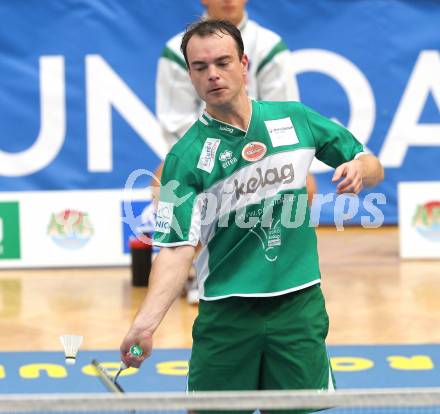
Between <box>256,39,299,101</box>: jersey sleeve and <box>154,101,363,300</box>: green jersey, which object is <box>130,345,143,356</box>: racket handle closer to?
<box>154,101,363,300</box>: green jersey

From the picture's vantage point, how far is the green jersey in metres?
3.55

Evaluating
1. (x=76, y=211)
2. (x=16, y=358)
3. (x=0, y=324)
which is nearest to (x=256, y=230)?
(x=16, y=358)

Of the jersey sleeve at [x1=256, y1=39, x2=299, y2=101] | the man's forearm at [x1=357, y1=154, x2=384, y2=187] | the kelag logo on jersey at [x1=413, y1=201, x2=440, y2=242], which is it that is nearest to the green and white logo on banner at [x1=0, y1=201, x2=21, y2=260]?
the jersey sleeve at [x1=256, y1=39, x2=299, y2=101]

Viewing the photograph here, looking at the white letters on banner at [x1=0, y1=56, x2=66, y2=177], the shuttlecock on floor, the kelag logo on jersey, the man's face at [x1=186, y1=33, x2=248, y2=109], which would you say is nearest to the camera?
the shuttlecock on floor

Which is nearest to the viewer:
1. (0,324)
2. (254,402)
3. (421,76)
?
(254,402)

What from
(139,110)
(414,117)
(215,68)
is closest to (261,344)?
(215,68)

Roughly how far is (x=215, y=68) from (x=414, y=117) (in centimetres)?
690

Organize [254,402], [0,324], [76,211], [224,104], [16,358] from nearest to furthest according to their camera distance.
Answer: [254,402]
[224,104]
[16,358]
[0,324]
[76,211]

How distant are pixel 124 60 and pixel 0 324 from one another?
3419 mm

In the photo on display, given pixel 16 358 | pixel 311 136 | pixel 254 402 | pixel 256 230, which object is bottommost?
pixel 16 358

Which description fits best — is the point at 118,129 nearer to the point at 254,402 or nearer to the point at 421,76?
the point at 421,76

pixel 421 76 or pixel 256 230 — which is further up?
pixel 421 76

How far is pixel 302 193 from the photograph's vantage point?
12.1ft

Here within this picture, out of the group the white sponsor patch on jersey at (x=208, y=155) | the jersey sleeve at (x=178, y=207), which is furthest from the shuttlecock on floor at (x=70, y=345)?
the white sponsor patch on jersey at (x=208, y=155)
